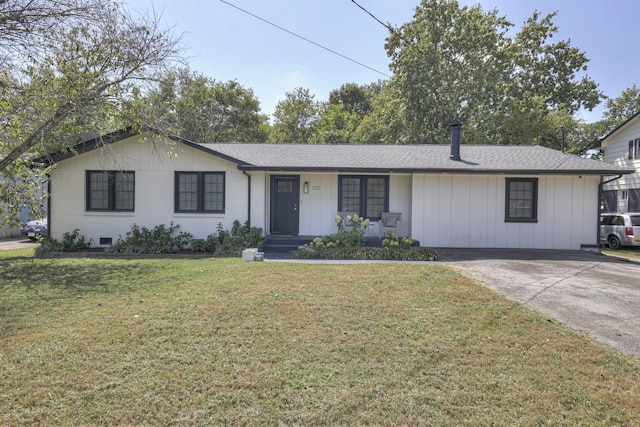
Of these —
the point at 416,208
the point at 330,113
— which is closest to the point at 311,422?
the point at 416,208

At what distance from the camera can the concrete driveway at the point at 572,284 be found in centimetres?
434

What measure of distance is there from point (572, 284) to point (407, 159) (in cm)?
615

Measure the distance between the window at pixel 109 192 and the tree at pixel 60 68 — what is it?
1.44m

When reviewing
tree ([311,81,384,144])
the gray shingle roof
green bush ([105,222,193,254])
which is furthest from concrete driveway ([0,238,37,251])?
tree ([311,81,384,144])

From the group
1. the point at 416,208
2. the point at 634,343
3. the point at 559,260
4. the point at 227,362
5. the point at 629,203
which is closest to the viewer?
the point at 227,362

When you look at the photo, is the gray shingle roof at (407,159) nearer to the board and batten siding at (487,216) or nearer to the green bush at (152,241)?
the board and batten siding at (487,216)

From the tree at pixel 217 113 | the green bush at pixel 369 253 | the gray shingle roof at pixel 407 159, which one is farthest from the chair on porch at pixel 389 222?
the tree at pixel 217 113

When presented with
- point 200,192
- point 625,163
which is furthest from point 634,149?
point 200,192

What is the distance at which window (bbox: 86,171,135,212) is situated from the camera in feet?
35.0

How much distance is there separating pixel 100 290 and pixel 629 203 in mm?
21041

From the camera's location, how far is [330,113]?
106ft

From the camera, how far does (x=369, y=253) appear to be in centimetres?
920

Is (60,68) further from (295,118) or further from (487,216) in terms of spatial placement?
(295,118)

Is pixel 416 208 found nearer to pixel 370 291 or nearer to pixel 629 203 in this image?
pixel 370 291
